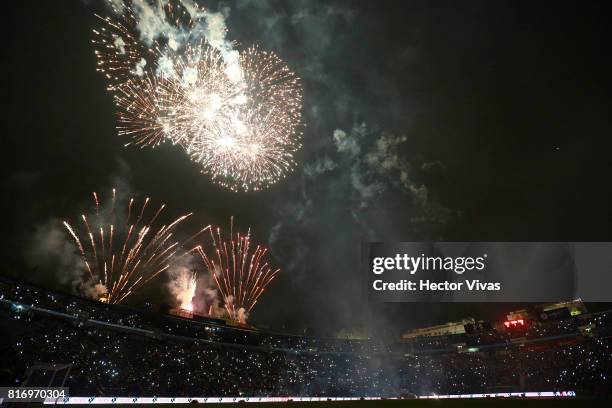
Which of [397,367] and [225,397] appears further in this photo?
[397,367]

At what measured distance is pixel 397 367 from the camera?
2142 inches

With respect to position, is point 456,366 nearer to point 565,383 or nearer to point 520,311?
point 565,383

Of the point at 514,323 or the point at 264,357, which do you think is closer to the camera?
the point at 264,357

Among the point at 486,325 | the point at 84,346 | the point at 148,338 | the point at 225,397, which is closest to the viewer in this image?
the point at 84,346

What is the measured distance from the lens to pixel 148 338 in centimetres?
4178

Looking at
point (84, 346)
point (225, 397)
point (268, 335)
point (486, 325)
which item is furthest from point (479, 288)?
point (486, 325)

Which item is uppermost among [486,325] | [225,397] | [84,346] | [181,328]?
[486,325]

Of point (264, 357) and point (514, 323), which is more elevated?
point (514, 323)

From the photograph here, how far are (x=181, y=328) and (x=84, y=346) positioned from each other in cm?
1159

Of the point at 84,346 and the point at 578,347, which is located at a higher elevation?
the point at 578,347

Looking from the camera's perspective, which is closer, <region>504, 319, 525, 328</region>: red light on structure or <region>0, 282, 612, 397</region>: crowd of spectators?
<region>0, 282, 612, 397</region>: crowd of spectators

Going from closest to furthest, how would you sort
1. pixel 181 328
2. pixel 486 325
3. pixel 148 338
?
1. pixel 148 338
2. pixel 181 328
3. pixel 486 325

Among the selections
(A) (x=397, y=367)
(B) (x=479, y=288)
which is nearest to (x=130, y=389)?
(B) (x=479, y=288)

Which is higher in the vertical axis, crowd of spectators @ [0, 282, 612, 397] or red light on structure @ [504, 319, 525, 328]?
red light on structure @ [504, 319, 525, 328]
